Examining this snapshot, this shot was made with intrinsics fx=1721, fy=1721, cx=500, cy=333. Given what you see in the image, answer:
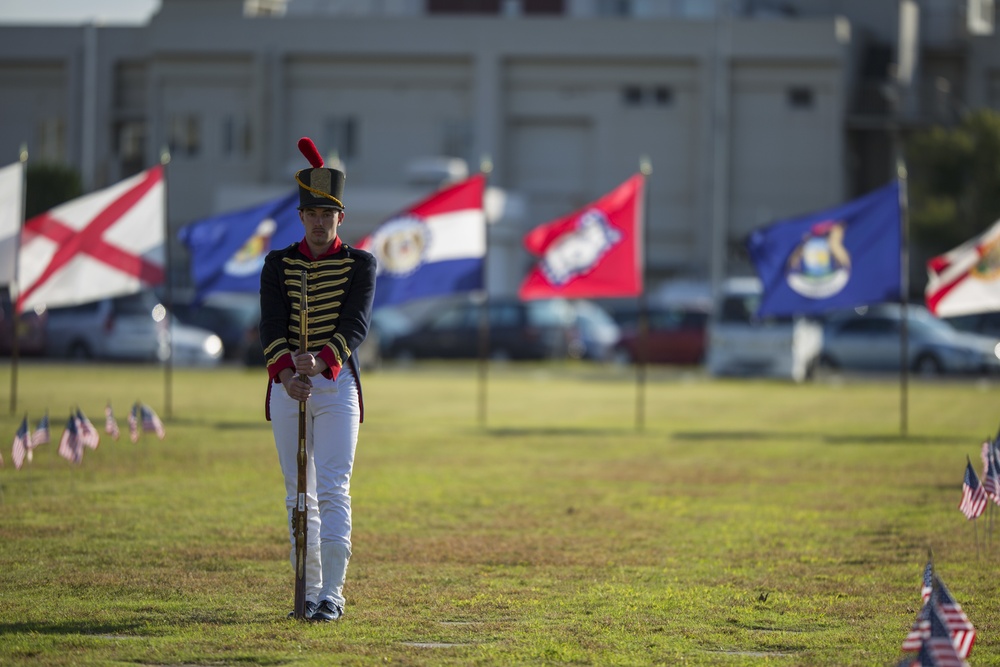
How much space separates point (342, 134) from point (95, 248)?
38771 mm

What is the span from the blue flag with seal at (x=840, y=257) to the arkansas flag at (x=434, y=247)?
3650 millimetres

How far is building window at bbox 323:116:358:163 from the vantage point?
5909 centimetres

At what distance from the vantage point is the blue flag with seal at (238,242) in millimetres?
20625

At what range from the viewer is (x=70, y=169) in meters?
55.2

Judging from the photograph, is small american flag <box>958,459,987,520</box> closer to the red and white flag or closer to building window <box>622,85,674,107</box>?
the red and white flag

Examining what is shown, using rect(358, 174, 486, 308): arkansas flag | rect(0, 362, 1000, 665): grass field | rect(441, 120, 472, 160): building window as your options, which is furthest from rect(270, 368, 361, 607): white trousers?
rect(441, 120, 472, 160): building window

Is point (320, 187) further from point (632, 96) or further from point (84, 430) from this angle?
point (632, 96)

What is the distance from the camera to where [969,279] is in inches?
773

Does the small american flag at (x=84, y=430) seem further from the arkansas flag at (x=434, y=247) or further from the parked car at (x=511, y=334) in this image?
the parked car at (x=511, y=334)

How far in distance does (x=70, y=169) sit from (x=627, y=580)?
48.0 metres

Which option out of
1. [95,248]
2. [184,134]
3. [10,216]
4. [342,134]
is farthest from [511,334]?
[184,134]

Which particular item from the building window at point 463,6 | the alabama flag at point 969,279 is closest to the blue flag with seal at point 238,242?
the alabama flag at point 969,279

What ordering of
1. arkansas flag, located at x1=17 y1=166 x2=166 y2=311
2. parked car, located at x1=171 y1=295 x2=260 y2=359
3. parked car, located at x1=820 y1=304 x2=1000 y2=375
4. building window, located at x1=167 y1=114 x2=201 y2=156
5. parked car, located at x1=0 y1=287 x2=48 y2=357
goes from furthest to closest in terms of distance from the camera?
building window, located at x1=167 y1=114 x2=201 y2=156, parked car, located at x1=171 y1=295 x2=260 y2=359, parked car, located at x1=0 y1=287 x2=48 y2=357, parked car, located at x1=820 y1=304 x2=1000 y2=375, arkansas flag, located at x1=17 y1=166 x2=166 y2=311

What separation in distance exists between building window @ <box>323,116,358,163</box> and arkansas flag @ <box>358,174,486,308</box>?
1455 inches
